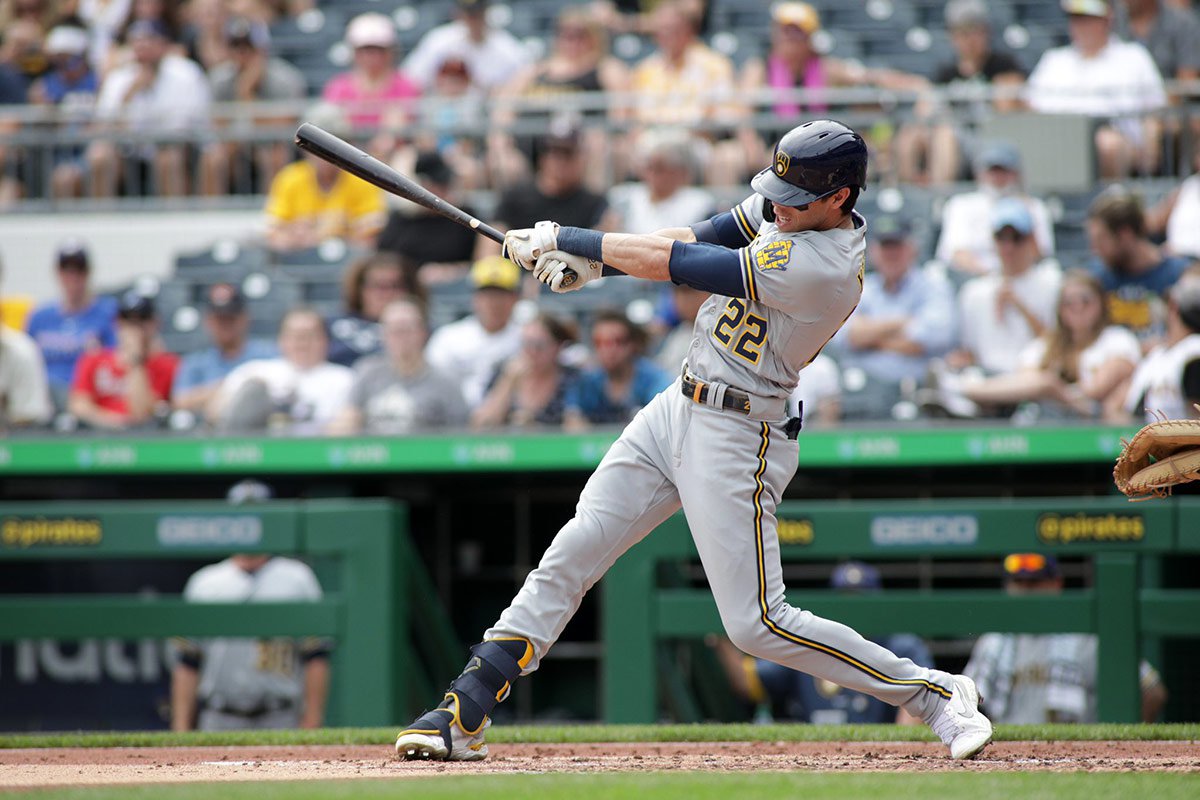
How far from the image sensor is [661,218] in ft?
28.2

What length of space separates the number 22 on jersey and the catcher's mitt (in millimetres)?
1065

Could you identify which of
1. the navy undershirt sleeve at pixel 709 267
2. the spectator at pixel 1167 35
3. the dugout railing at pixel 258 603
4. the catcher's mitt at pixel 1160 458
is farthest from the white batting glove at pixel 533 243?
the spectator at pixel 1167 35

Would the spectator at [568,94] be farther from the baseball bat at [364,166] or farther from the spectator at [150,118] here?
the baseball bat at [364,166]

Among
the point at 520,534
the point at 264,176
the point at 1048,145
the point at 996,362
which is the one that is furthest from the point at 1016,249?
the point at 264,176

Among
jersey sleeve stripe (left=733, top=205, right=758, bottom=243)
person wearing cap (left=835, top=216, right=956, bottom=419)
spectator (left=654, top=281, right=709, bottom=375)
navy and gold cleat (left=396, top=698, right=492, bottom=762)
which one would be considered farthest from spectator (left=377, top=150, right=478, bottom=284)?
navy and gold cleat (left=396, top=698, right=492, bottom=762)

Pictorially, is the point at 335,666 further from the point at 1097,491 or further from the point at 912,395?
the point at 1097,491

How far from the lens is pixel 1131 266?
7.64 meters

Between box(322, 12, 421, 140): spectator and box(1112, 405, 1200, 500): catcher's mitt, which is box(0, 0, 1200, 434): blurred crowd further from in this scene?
box(1112, 405, 1200, 500): catcher's mitt

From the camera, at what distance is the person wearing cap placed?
7793mm

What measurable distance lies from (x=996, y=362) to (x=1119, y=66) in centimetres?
242

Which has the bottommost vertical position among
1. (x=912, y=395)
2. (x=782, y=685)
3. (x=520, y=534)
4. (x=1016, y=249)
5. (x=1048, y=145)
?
(x=782, y=685)

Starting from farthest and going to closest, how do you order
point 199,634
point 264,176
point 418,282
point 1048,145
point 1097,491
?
point 264,176 < point 1048,145 < point 418,282 < point 1097,491 < point 199,634

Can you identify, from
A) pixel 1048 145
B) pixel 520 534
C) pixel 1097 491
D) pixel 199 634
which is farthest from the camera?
pixel 1048 145

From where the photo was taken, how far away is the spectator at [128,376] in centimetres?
815
